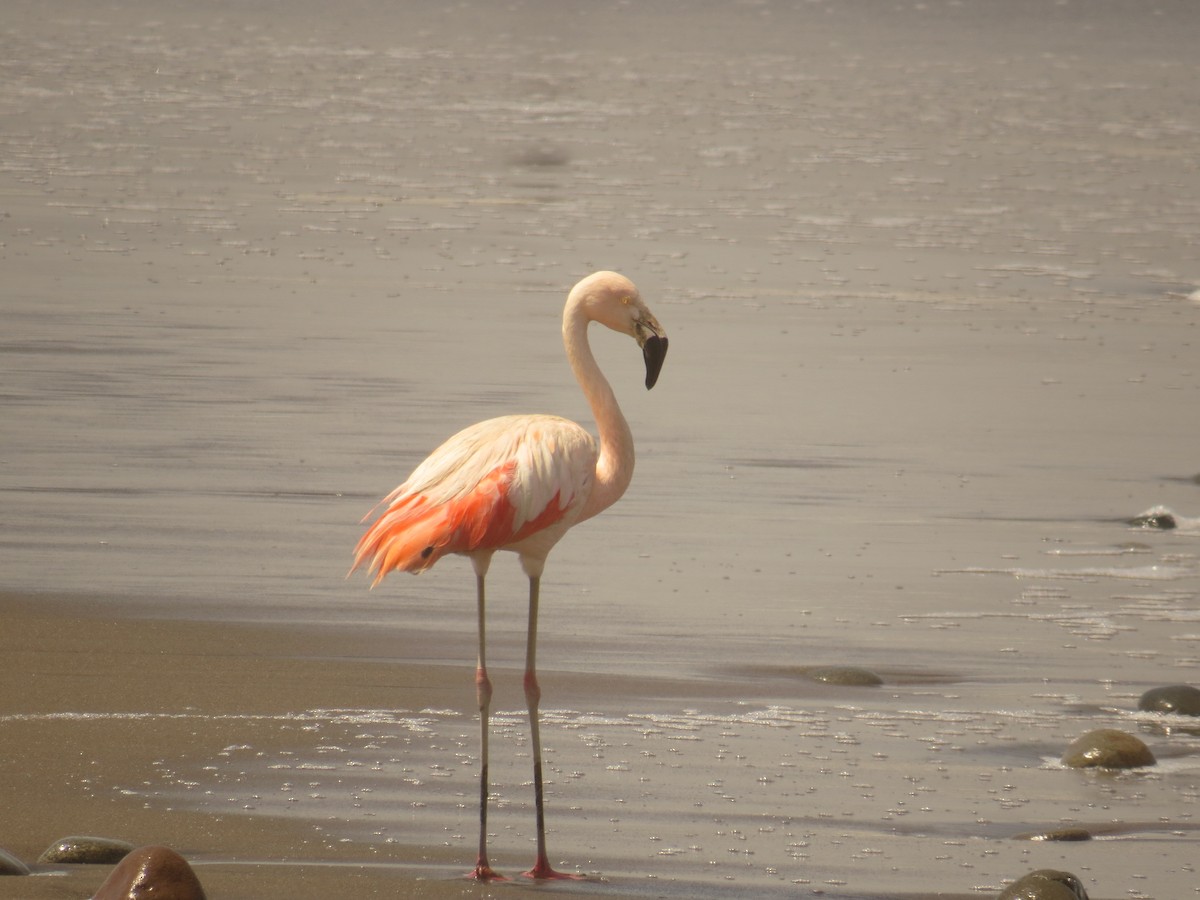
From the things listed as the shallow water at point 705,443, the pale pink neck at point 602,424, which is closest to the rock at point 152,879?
the shallow water at point 705,443

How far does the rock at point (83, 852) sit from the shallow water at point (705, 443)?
0.76 m

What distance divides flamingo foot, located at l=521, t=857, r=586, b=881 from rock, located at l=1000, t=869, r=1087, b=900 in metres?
1.26

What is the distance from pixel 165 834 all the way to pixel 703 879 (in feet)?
5.45

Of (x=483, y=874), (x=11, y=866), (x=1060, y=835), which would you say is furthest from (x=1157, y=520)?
(x=11, y=866)

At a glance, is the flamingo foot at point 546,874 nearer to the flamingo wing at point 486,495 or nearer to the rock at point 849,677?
the flamingo wing at point 486,495

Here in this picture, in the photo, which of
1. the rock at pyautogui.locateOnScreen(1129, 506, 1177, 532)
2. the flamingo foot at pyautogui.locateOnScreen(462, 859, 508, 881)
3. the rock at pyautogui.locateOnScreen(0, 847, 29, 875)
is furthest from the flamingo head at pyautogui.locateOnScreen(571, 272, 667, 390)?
the rock at pyautogui.locateOnScreen(1129, 506, 1177, 532)

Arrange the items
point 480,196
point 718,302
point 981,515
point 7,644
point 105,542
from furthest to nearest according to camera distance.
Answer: point 480,196 → point 718,302 → point 981,515 → point 105,542 → point 7,644

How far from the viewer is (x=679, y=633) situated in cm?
915

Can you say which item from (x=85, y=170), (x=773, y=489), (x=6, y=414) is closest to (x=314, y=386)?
(x=6, y=414)

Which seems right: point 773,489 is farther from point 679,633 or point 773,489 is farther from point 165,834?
point 165,834

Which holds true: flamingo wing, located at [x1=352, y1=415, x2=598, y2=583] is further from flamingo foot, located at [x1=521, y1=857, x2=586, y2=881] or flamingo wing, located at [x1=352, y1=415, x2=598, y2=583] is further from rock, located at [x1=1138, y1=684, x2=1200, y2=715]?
rock, located at [x1=1138, y1=684, x2=1200, y2=715]

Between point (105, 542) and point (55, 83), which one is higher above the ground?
point (55, 83)

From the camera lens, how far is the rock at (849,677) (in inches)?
332

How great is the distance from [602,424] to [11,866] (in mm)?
2334
